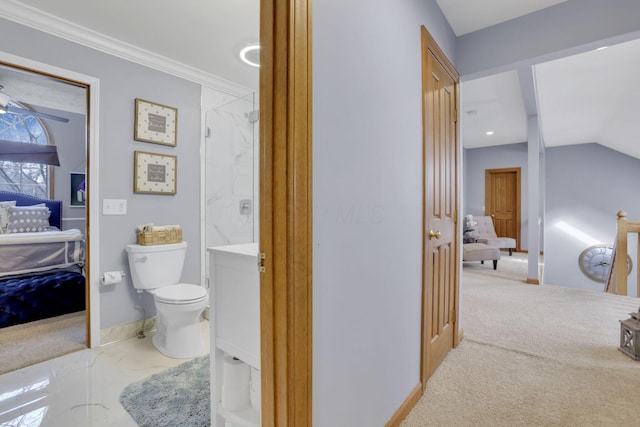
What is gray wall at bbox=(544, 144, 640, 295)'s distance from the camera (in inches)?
243

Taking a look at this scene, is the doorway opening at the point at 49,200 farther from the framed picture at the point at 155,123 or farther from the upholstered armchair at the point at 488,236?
the upholstered armchair at the point at 488,236

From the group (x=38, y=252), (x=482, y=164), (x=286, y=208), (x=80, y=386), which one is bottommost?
(x=80, y=386)

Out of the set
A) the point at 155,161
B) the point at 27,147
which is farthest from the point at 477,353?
the point at 27,147

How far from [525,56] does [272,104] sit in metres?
2.14

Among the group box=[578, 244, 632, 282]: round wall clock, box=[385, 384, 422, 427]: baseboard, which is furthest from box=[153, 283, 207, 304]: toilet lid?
box=[578, 244, 632, 282]: round wall clock

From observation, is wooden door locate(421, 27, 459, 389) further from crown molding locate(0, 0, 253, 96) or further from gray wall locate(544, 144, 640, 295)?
gray wall locate(544, 144, 640, 295)

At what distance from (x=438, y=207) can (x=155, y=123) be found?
2425 millimetres

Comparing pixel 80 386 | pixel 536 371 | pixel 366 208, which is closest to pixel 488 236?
pixel 536 371

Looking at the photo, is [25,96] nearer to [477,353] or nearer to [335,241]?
[335,241]

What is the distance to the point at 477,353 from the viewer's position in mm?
2166

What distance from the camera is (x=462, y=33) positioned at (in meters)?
2.29

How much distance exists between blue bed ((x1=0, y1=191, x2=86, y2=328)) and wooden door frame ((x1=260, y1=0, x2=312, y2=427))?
3.16m

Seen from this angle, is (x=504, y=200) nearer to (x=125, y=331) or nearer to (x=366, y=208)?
(x=366, y=208)

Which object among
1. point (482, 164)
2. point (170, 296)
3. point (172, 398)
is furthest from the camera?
point (482, 164)
